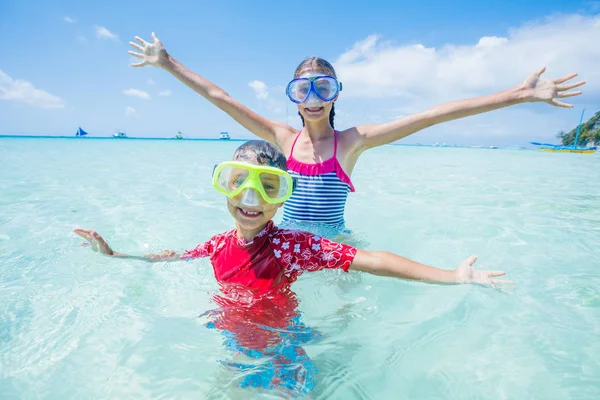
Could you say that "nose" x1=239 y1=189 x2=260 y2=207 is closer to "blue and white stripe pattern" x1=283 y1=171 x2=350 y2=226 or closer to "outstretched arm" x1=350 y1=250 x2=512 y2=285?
"outstretched arm" x1=350 y1=250 x2=512 y2=285

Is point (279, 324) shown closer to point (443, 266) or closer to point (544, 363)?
point (544, 363)

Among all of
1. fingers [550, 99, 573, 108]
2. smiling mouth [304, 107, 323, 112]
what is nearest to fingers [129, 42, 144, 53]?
smiling mouth [304, 107, 323, 112]

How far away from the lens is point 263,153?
1853mm

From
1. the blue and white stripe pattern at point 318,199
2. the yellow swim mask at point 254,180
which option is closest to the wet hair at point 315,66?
the blue and white stripe pattern at point 318,199

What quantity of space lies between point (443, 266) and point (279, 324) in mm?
2173

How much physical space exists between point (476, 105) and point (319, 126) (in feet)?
3.52

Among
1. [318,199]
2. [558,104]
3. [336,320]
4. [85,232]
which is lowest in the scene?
[336,320]

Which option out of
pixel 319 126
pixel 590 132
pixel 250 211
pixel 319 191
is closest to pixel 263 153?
pixel 250 211

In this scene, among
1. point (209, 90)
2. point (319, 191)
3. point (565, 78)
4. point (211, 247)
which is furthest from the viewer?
point (209, 90)

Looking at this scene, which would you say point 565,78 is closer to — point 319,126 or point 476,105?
point 476,105

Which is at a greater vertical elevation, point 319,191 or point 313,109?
point 313,109

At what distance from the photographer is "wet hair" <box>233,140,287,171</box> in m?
1.85

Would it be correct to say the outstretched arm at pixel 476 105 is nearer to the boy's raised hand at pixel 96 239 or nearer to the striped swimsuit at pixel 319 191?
the striped swimsuit at pixel 319 191

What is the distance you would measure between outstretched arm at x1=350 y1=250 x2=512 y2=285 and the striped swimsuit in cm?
91
